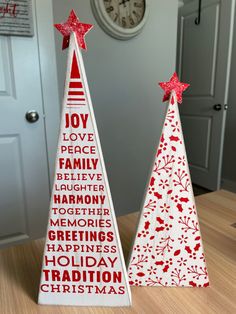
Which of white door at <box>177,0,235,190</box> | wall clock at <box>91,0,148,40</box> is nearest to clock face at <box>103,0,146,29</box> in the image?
wall clock at <box>91,0,148,40</box>

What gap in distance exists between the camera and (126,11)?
5.06ft

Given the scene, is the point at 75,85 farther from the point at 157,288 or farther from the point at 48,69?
the point at 48,69

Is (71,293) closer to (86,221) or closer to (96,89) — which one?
(86,221)

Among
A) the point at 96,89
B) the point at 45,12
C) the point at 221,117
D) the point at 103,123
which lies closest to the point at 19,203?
the point at 103,123

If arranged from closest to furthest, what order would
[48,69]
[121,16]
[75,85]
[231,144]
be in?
[75,85], [48,69], [121,16], [231,144]

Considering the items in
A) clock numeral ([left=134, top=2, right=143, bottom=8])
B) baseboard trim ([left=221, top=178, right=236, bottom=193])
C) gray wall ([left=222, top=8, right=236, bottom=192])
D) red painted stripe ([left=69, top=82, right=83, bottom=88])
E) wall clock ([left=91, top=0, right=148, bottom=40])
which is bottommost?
baseboard trim ([left=221, top=178, right=236, bottom=193])

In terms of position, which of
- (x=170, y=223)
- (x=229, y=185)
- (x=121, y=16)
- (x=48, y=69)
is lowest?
(x=229, y=185)

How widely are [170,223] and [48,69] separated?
112 cm

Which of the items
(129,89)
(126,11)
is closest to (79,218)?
(129,89)

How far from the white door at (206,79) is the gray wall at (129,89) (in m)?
0.72

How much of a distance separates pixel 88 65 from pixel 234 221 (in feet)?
3.97

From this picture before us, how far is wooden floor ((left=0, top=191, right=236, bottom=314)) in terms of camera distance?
1.49ft

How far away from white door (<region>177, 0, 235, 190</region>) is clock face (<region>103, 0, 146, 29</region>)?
101cm

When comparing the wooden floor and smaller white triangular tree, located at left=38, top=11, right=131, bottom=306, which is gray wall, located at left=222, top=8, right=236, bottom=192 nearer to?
the wooden floor
